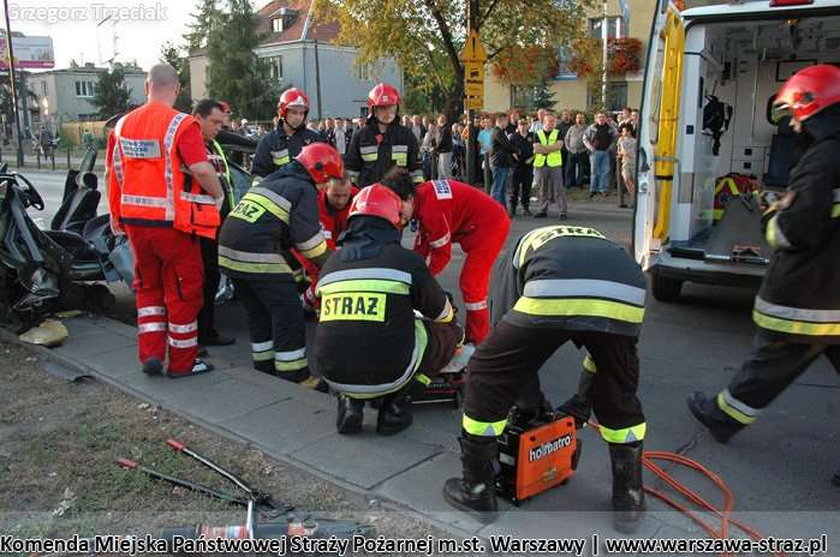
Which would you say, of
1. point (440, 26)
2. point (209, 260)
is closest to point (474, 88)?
point (440, 26)

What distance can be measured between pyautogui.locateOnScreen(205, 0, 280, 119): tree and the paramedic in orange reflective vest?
4742cm

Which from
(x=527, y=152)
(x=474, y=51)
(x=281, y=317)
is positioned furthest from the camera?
(x=527, y=152)

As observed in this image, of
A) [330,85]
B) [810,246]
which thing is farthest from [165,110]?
[330,85]

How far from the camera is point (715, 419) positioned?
3.87 metres

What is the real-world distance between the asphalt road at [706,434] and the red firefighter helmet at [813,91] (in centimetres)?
169

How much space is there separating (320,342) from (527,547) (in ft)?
4.77

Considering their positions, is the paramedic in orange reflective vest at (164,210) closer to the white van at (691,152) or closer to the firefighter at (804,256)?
the firefighter at (804,256)

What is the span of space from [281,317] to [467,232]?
1.35 meters

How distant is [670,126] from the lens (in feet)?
19.0

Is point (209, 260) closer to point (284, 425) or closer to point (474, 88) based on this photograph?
point (284, 425)

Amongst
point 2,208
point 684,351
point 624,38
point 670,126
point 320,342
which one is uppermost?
point 624,38

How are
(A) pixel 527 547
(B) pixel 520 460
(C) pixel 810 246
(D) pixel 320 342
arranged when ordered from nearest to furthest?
1. (A) pixel 527 547
2. (B) pixel 520 460
3. (C) pixel 810 246
4. (D) pixel 320 342

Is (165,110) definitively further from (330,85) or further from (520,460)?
(330,85)

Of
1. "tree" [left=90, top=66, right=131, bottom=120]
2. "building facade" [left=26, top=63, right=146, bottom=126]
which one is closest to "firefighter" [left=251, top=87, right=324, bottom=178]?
"tree" [left=90, top=66, right=131, bottom=120]
